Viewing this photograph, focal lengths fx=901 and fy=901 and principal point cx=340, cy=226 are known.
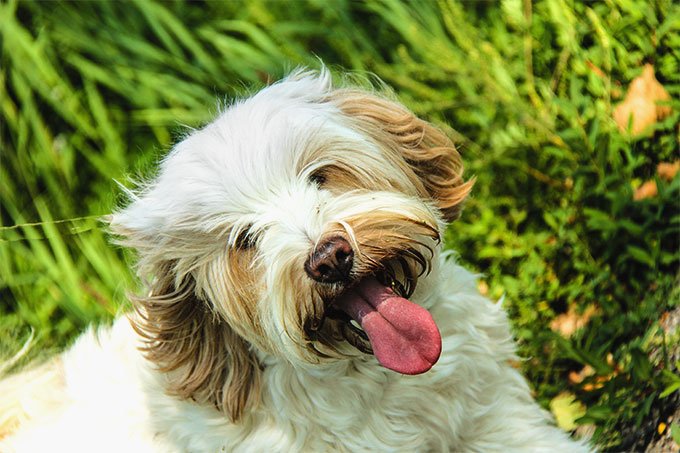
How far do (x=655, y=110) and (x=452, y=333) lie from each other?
4.86ft

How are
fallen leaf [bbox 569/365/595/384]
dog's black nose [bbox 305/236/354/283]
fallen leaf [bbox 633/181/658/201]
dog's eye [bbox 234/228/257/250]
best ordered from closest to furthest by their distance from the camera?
dog's black nose [bbox 305/236/354/283], dog's eye [bbox 234/228/257/250], fallen leaf [bbox 569/365/595/384], fallen leaf [bbox 633/181/658/201]

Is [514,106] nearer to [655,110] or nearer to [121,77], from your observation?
[655,110]

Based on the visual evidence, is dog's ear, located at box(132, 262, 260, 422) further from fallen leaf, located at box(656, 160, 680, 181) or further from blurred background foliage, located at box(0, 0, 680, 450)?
fallen leaf, located at box(656, 160, 680, 181)

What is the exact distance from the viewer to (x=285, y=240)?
2424 mm

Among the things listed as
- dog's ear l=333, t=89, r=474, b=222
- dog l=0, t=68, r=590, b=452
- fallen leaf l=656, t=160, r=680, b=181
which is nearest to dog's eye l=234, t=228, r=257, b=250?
dog l=0, t=68, r=590, b=452

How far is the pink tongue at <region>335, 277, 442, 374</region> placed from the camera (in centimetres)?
245

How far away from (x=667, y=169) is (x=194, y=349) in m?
2.07

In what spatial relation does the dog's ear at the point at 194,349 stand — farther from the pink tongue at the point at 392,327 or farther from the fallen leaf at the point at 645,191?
the fallen leaf at the point at 645,191

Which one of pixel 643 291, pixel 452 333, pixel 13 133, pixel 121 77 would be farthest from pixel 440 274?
pixel 13 133

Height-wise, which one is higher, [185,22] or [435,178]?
[435,178]

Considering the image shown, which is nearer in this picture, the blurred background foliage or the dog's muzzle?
the dog's muzzle

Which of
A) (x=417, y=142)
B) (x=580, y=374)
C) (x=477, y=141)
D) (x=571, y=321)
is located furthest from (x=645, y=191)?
(x=417, y=142)

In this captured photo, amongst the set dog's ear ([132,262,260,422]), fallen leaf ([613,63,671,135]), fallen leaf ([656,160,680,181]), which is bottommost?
dog's ear ([132,262,260,422])

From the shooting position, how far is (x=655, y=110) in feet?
12.3
